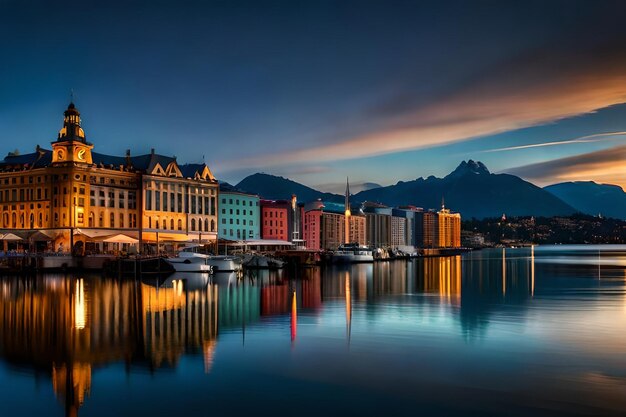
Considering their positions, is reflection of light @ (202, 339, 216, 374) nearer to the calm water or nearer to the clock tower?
the calm water

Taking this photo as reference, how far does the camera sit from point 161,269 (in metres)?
88.4

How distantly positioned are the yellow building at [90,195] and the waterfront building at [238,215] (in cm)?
1278

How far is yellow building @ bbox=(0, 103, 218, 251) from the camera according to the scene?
388ft

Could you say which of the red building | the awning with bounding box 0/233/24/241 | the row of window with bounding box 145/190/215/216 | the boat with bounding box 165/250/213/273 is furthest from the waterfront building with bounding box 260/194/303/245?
the boat with bounding box 165/250/213/273

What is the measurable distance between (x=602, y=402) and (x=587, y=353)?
9.37 m

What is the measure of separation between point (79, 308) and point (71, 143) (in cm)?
8048

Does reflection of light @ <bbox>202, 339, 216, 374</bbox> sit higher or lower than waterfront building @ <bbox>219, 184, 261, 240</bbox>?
lower

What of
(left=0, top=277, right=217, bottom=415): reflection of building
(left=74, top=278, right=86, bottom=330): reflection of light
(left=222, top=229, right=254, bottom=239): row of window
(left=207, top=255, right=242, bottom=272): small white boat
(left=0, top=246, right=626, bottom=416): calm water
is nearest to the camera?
(left=0, top=246, right=626, bottom=416): calm water

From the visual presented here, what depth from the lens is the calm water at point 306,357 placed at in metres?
21.3

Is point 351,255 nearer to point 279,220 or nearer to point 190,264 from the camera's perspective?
point 279,220

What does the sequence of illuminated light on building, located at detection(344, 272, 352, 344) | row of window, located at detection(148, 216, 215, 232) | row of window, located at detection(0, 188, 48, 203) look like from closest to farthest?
illuminated light on building, located at detection(344, 272, 352, 344), row of window, located at detection(0, 188, 48, 203), row of window, located at detection(148, 216, 215, 232)

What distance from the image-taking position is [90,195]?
12175 centimetres

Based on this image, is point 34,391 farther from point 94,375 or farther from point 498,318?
point 498,318

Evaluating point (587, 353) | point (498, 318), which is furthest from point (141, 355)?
point (498, 318)
